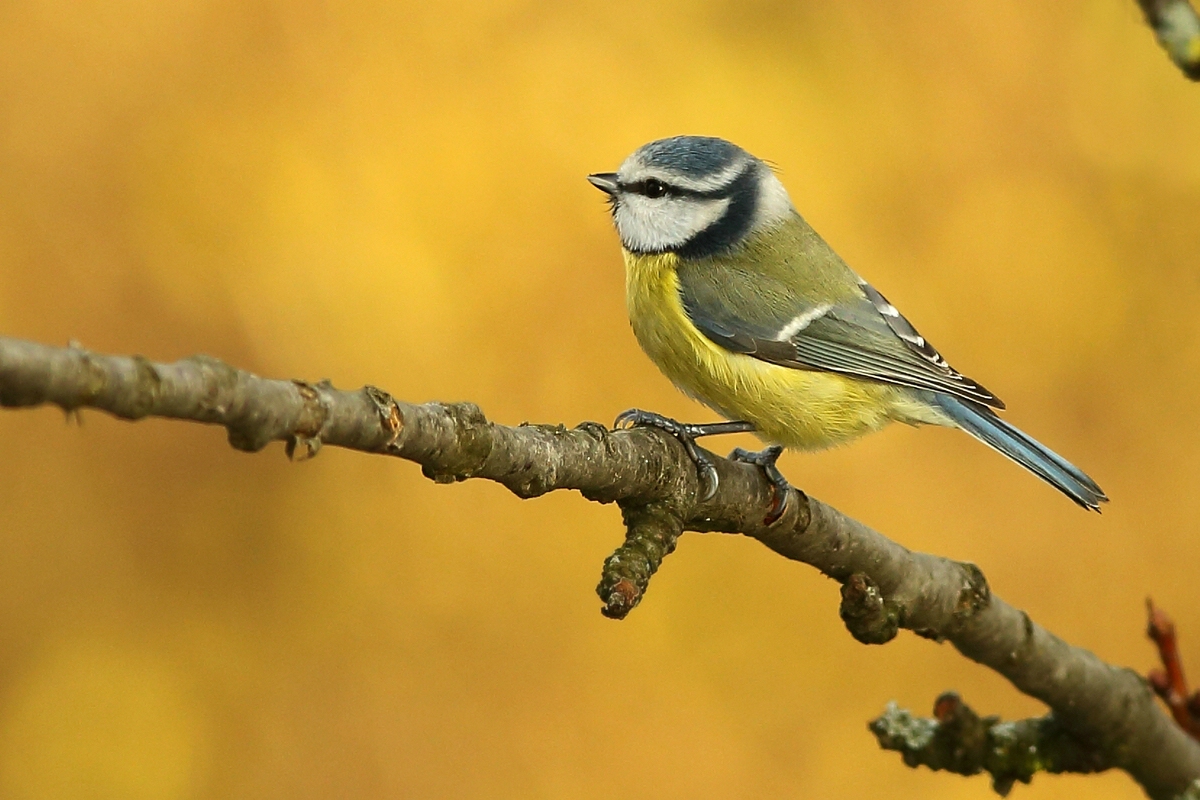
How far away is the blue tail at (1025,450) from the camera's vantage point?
2.15 m

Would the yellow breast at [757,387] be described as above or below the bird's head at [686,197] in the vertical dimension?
below

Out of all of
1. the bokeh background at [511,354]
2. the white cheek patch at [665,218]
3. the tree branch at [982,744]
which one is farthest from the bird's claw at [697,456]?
the bokeh background at [511,354]

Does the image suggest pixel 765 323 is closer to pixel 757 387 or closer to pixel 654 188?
pixel 757 387

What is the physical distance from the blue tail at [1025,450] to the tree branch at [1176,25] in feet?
4.37

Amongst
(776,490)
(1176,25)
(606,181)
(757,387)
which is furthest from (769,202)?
(1176,25)

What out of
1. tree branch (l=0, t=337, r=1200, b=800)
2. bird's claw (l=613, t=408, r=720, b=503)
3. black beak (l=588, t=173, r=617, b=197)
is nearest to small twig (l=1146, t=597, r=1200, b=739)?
tree branch (l=0, t=337, r=1200, b=800)

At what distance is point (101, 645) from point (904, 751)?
5.07 ft

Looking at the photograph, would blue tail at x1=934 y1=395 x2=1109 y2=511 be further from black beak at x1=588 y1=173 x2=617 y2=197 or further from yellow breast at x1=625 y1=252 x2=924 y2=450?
black beak at x1=588 y1=173 x2=617 y2=197

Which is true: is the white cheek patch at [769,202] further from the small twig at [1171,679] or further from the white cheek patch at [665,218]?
the small twig at [1171,679]

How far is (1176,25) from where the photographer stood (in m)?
0.91

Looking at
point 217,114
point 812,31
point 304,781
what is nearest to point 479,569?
point 304,781

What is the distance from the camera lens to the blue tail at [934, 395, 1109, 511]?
2.15 metres

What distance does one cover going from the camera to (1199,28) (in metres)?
0.91

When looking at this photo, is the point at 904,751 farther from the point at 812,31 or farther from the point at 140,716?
the point at 812,31
